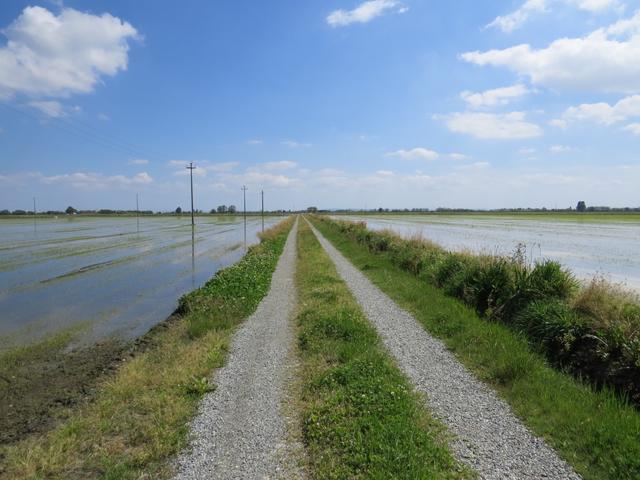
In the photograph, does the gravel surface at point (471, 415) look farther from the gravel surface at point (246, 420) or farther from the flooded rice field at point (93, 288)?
the flooded rice field at point (93, 288)

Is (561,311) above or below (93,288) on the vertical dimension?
above

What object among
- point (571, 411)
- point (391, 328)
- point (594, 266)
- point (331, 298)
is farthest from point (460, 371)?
point (594, 266)

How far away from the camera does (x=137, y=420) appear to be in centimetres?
566

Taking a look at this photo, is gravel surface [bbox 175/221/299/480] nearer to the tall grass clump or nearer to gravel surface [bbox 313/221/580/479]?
gravel surface [bbox 313/221/580/479]

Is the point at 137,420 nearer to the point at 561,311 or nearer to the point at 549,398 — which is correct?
the point at 549,398

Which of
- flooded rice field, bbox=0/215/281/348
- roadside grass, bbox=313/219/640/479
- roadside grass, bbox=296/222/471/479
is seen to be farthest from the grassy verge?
roadside grass, bbox=313/219/640/479

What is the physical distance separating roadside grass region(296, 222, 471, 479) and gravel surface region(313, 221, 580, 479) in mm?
251

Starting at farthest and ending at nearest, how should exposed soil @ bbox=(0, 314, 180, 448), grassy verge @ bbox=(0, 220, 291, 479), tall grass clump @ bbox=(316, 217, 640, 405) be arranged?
tall grass clump @ bbox=(316, 217, 640, 405) < exposed soil @ bbox=(0, 314, 180, 448) < grassy verge @ bbox=(0, 220, 291, 479)

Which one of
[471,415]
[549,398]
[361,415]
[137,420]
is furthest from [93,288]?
[549,398]

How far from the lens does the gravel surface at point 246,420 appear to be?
4434 mm

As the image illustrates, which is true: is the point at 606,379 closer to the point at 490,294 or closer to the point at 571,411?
the point at 571,411

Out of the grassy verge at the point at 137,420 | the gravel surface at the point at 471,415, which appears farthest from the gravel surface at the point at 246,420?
the gravel surface at the point at 471,415

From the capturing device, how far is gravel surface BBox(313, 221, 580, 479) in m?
4.31

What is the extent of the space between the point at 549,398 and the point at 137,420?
6.20 m
